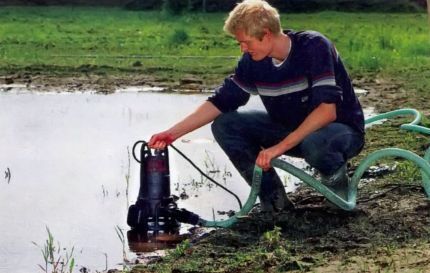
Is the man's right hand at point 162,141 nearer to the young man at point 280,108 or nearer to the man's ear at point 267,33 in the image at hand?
the young man at point 280,108

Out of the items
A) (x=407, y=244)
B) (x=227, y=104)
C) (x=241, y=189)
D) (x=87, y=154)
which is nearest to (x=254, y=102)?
(x=87, y=154)

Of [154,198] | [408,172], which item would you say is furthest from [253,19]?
[408,172]

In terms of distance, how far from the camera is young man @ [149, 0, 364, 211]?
6242mm

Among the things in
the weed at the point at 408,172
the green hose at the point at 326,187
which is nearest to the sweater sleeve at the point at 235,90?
the green hose at the point at 326,187

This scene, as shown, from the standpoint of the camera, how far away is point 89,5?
131 feet

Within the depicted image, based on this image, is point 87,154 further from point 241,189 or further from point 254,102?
point 254,102

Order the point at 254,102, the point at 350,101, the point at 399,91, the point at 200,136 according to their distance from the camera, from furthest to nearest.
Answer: the point at 399,91 < the point at 254,102 < the point at 200,136 < the point at 350,101

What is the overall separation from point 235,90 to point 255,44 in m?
0.53

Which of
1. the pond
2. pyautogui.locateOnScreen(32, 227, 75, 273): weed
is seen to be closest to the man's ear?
the pond

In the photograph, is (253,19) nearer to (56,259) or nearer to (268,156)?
(268,156)

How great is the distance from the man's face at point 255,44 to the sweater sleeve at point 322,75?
9.7 inches

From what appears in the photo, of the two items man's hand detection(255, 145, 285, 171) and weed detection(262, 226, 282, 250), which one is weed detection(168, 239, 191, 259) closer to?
weed detection(262, 226, 282, 250)

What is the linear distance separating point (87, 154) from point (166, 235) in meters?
2.80

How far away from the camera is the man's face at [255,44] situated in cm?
→ 621
